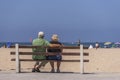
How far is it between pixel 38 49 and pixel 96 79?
9.59ft

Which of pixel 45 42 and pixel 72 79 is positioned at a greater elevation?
pixel 45 42

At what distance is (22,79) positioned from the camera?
13.5 m

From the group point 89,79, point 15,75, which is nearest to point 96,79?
point 89,79

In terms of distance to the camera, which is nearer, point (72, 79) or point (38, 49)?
point (72, 79)

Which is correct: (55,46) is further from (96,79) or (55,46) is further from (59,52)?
(96,79)

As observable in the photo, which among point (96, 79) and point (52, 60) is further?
point (52, 60)

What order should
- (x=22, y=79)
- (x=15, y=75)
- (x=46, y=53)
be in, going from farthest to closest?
(x=46, y=53) < (x=15, y=75) < (x=22, y=79)

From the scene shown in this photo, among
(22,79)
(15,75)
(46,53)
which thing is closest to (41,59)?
(46,53)

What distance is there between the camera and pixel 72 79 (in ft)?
44.8

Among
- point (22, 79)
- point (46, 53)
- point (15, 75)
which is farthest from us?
point (46, 53)

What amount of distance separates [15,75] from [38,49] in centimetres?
164

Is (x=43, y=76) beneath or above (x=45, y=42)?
beneath

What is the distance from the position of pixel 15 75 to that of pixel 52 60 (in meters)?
1.63

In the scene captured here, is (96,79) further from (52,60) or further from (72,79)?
(52,60)
